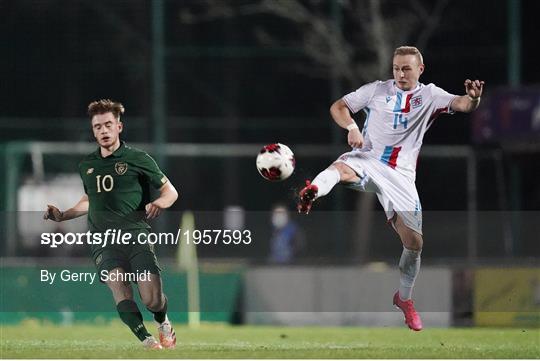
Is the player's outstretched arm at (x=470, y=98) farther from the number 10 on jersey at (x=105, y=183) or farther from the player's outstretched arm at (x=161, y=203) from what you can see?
the number 10 on jersey at (x=105, y=183)

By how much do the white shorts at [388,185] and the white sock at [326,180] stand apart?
36 cm

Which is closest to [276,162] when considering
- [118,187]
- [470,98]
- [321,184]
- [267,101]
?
[321,184]

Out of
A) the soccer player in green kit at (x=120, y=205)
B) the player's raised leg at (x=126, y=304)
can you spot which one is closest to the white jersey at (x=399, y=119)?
the soccer player in green kit at (x=120, y=205)

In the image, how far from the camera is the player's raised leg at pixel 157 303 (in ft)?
45.5

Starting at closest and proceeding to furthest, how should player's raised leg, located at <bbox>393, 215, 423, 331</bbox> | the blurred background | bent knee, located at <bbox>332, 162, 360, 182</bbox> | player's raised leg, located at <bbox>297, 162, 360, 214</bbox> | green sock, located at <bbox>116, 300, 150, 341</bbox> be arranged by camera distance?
player's raised leg, located at <bbox>297, 162, 360, 214</bbox>
green sock, located at <bbox>116, 300, 150, 341</bbox>
bent knee, located at <bbox>332, 162, 360, 182</bbox>
player's raised leg, located at <bbox>393, 215, 423, 331</bbox>
the blurred background

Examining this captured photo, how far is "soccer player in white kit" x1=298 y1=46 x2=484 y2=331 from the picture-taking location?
1427 cm

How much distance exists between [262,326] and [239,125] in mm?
10722

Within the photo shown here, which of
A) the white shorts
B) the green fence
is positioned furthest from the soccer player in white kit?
Answer: the green fence

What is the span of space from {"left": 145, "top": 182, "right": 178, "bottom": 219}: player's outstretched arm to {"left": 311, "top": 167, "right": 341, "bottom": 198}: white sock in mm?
1203

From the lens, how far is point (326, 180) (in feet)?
45.2

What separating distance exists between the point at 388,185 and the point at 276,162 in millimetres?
1252

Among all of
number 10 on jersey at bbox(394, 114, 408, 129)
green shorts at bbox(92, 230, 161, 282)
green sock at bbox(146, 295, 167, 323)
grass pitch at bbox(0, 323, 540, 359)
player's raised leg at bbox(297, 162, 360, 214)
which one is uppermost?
number 10 on jersey at bbox(394, 114, 408, 129)

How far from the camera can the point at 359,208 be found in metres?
30.9

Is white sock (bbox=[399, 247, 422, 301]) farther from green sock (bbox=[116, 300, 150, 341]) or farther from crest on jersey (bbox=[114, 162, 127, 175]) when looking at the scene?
crest on jersey (bbox=[114, 162, 127, 175])
